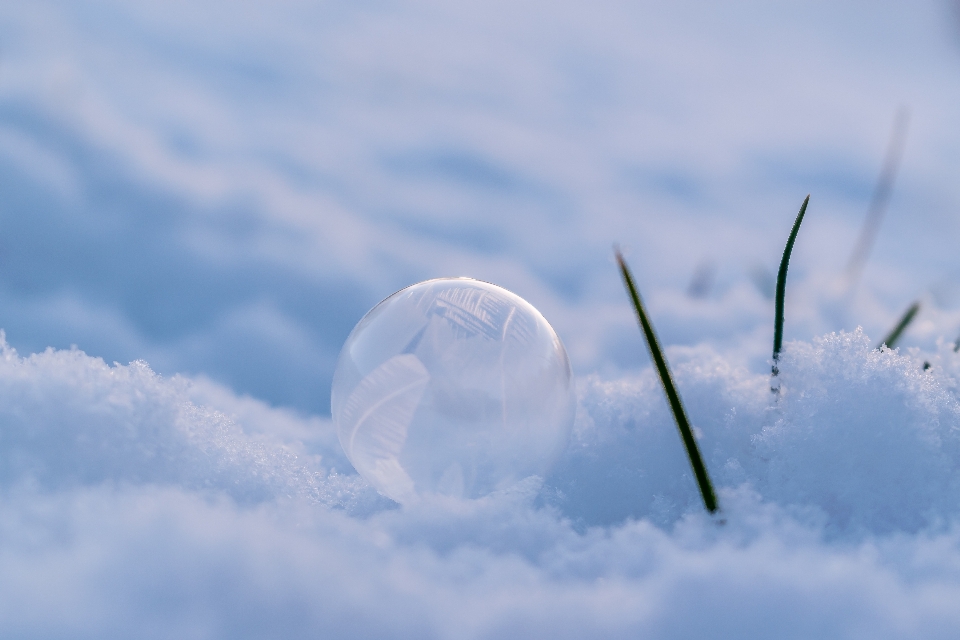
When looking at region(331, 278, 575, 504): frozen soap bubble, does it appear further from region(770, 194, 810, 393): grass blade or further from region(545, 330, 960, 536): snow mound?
region(770, 194, 810, 393): grass blade

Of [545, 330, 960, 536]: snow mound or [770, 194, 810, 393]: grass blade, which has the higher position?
[770, 194, 810, 393]: grass blade

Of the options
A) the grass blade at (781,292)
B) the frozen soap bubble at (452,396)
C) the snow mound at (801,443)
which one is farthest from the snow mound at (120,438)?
the grass blade at (781,292)

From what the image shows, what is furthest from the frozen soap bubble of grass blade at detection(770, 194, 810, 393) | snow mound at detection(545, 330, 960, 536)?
A: grass blade at detection(770, 194, 810, 393)

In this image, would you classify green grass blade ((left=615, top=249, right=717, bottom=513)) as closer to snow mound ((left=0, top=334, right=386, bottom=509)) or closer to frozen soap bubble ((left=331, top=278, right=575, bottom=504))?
frozen soap bubble ((left=331, top=278, right=575, bottom=504))

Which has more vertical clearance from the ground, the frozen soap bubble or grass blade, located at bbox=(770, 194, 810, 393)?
grass blade, located at bbox=(770, 194, 810, 393)

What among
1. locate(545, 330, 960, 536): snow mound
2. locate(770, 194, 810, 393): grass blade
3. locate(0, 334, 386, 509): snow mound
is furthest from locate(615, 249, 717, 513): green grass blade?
locate(0, 334, 386, 509): snow mound
